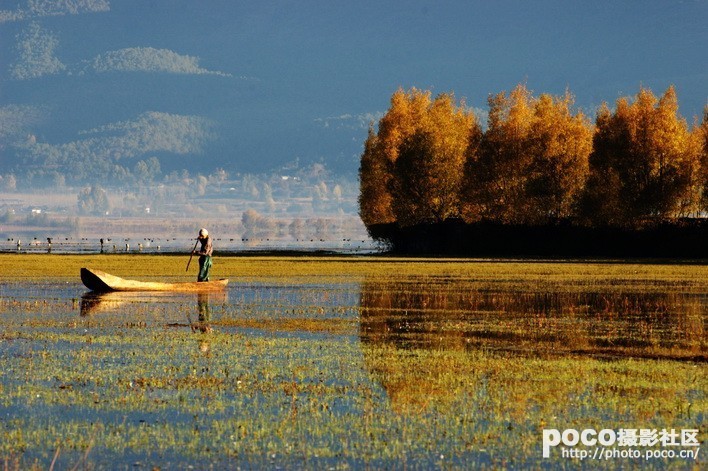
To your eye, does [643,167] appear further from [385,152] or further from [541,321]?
[541,321]

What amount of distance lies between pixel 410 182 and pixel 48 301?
7426 cm

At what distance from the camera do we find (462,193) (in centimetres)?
10912

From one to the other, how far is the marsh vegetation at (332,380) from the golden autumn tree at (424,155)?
71564 millimetres

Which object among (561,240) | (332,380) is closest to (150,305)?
(332,380)

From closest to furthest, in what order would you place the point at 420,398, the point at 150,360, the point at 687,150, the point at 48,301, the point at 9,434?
the point at 9,434, the point at 420,398, the point at 150,360, the point at 48,301, the point at 687,150

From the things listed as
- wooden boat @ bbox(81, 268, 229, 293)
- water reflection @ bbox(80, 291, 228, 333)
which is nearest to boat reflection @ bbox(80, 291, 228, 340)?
water reflection @ bbox(80, 291, 228, 333)

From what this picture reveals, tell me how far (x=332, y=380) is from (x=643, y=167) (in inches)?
3280

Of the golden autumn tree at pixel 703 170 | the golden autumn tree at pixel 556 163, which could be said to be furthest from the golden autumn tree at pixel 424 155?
the golden autumn tree at pixel 703 170

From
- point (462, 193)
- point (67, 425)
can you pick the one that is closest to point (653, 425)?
point (67, 425)

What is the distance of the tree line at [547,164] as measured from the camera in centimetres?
9862

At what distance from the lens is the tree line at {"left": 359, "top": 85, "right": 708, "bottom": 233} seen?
98625 millimetres

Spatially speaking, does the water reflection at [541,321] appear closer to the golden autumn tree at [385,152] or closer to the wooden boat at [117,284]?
the wooden boat at [117,284]

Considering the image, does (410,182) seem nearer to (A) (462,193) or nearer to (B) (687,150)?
(A) (462,193)

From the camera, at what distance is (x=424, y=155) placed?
11056cm
